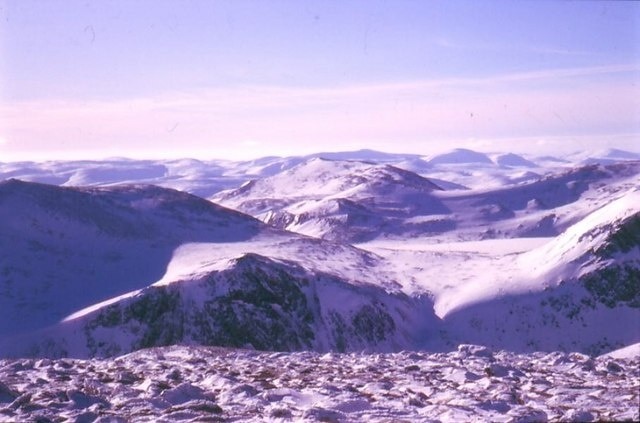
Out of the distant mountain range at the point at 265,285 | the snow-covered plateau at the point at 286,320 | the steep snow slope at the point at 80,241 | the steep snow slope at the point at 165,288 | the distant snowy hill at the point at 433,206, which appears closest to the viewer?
the snow-covered plateau at the point at 286,320

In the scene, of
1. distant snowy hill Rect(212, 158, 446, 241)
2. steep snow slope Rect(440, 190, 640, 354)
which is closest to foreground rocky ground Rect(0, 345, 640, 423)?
steep snow slope Rect(440, 190, 640, 354)

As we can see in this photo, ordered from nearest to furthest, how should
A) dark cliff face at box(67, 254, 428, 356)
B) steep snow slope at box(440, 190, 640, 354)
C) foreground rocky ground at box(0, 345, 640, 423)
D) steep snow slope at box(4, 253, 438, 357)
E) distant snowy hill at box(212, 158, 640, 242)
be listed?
1. foreground rocky ground at box(0, 345, 640, 423)
2. steep snow slope at box(4, 253, 438, 357)
3. dark cliff face at box(67, 254, 428, 356)
4. steep snow slope at box(440, 190, 640, 354)
5. distant snowy hill at box(212, 158, 640, 242)

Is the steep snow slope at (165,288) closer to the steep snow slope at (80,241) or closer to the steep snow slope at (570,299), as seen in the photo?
the steep snow slope at (80,241)

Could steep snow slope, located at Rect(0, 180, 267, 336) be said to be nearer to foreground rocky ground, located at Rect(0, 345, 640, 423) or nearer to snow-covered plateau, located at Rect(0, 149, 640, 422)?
snow-covered plateau, located at Rect(0, 149, 640, 422)

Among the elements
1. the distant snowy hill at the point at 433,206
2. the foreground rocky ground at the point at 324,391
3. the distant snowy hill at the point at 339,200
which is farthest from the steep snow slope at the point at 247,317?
the distant snowy hill at the point at 339,200

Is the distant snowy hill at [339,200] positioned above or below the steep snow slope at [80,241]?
below

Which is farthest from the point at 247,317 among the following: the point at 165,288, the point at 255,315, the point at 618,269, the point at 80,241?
the point at 618,269

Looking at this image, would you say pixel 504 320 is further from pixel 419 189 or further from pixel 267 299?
pixel 419 189
